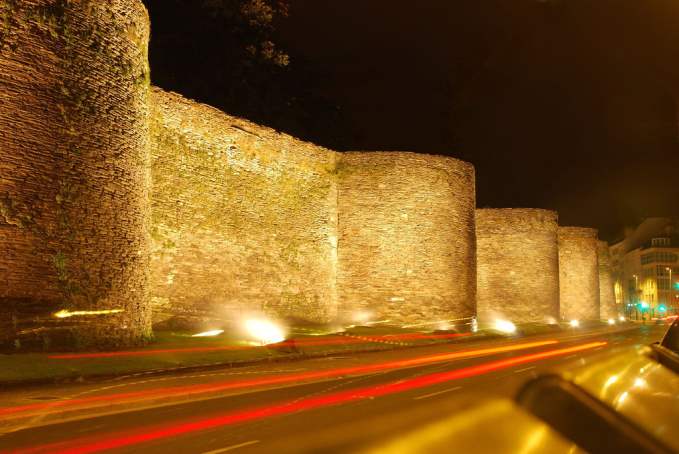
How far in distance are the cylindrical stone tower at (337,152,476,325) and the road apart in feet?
38.3

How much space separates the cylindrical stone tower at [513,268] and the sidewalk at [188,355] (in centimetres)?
1260

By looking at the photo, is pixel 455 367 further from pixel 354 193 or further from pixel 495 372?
pixel 354 193

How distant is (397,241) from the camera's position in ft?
91.4

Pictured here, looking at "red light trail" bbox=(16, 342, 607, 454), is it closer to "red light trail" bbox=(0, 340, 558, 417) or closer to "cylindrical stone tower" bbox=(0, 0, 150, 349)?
"red light trail" bbox=(0, 340, 558, 417)

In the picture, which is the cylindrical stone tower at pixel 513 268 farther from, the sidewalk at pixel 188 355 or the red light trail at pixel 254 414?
the red light trail at pixel 254 414

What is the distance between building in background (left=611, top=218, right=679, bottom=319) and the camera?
9144 centimetres

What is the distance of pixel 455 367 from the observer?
15.5 meters

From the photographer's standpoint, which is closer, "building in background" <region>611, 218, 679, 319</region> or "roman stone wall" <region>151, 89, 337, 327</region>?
"roman stone wall" <region>151, 89, 337, 327</region>

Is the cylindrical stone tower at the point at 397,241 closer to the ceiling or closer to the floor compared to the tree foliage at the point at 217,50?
closer to the floor

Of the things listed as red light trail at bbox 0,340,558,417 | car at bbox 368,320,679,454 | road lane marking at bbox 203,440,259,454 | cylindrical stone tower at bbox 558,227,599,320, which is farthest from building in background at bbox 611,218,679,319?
road lane marking at bbox 203,440,259,454

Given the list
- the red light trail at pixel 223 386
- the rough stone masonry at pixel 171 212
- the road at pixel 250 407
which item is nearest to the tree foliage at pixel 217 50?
the rough stone masonry at pixel 171 212

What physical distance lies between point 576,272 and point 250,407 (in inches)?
1693

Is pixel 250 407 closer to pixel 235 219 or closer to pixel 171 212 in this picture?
pixel 171 212

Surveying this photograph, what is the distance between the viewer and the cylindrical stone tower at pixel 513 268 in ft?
127
